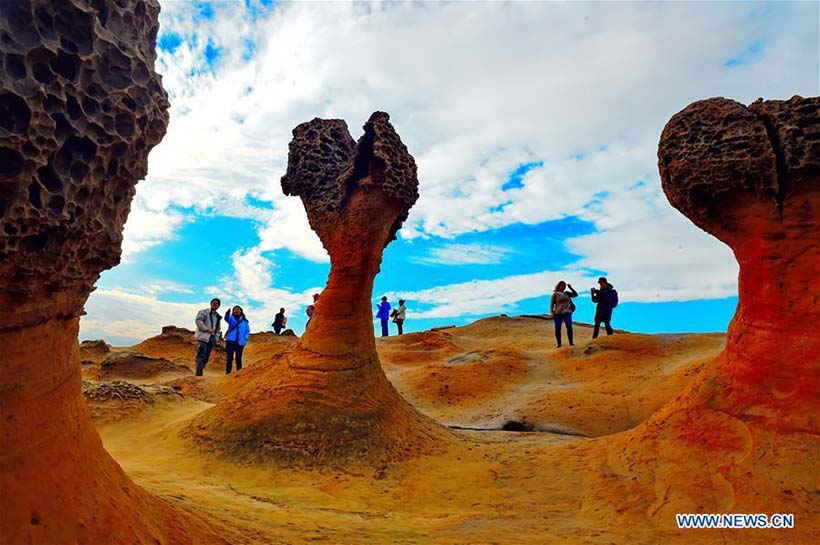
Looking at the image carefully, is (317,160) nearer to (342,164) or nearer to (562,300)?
(342,164)

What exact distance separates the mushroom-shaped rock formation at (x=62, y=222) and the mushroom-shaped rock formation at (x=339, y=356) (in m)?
2.70

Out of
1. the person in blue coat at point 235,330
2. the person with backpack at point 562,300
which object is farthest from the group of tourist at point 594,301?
the person in blue coat at point 235,330

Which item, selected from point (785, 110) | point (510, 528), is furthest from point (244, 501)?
point (785, 110)

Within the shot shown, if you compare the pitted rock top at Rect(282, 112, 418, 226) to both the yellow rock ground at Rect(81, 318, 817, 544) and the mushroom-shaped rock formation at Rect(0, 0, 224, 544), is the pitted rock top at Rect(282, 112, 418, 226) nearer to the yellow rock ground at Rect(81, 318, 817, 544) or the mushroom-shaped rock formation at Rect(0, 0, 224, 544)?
the yellow rock ground at Rect(81, 318, 817, 544)

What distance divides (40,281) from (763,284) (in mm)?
4954

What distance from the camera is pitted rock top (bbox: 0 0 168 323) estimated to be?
207 cm

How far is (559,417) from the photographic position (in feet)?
23.8

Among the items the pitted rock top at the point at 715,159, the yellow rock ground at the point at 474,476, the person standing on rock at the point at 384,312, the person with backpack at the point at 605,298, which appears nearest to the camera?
the yellow rock ground at the point at 474,476

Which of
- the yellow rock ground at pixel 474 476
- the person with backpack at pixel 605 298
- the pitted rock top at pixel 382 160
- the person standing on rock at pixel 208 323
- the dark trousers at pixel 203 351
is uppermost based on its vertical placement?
the pitted rock top at pixel 382 160

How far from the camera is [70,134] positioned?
88.7 inches

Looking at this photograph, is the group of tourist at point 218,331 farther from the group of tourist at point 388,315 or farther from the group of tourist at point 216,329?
the group of tourist at point 388,315

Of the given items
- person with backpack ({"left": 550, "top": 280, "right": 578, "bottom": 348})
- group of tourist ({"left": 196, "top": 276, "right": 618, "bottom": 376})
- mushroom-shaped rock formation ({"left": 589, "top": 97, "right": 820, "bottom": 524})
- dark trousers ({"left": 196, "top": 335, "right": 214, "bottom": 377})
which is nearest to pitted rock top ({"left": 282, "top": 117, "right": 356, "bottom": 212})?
group of tourist ({"left": 196, "top": 276, "right": 618, "bottom": 376})

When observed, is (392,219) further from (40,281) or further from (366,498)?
(40,281)

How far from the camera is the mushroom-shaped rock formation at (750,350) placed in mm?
3736
